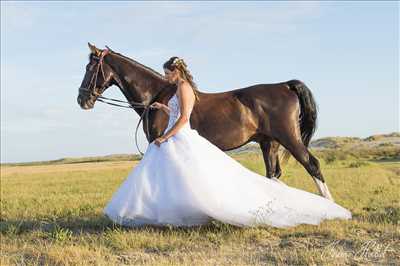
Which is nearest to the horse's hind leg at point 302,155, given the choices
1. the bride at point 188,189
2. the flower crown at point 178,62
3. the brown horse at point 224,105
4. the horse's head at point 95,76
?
the brown horse at point 224,105

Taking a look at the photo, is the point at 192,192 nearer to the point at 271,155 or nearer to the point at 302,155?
the point at 302,155

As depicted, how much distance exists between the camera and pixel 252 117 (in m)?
9.59

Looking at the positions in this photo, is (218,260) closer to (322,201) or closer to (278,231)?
(278,231)

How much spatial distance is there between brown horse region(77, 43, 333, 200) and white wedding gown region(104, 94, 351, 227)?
1.69m

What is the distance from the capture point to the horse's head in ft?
31.4

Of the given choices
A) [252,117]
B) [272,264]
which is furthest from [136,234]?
[252,117]

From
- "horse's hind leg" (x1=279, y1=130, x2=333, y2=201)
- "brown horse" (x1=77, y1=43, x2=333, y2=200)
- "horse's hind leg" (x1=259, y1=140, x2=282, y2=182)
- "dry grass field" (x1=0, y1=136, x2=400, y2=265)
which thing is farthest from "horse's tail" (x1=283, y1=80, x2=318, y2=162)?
"dry grass field" (x1=0, y1=136, x2=400, y2=265)

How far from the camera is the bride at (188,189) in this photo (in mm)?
7129

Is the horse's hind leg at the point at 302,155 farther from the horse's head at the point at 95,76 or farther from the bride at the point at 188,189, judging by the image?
the horse's head at the point at 95,76

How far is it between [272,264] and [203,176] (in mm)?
1801

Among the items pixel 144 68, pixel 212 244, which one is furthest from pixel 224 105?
pixel 212 244

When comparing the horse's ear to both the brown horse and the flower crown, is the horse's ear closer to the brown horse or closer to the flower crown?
the brown horse

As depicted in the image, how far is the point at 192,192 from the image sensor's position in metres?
7.09

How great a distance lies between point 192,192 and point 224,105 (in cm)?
279
